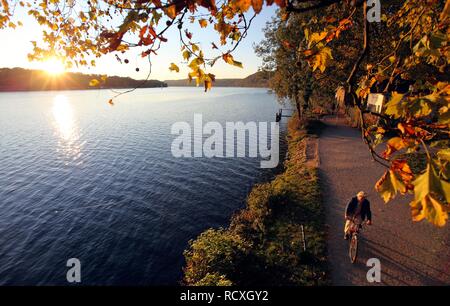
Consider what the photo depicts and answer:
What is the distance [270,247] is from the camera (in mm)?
11234

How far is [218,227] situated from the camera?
630 inches

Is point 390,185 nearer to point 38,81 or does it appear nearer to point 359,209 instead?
point 359,209

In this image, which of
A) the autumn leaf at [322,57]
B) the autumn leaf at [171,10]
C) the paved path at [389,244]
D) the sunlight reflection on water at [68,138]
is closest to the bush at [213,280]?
the paved path at [389,244]

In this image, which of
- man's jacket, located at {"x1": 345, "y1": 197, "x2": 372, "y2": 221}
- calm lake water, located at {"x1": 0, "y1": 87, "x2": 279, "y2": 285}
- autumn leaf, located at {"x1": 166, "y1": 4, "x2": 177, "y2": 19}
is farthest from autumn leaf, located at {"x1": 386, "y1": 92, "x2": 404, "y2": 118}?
calm lake water, located at {"x1": 0, "y1": 87, "x2": 279, "y2": 285}

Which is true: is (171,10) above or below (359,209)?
above

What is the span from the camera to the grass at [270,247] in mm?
9453

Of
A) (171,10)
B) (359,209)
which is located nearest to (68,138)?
(359,209)

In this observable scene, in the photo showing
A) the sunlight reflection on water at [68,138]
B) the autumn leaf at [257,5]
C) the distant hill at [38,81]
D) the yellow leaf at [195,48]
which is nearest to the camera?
the autumn leaf at [257,5]

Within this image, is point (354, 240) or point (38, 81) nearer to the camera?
point (354, 240)

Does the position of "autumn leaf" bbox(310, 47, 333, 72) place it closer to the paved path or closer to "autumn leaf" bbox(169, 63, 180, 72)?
"autumn leaf" bbox(169, 63, 180, 72)

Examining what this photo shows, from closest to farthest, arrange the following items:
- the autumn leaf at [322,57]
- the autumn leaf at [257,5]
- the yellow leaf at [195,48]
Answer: the autumn leaf at [257,5] → the yellow leaf at [195,48] → the autumn leaf at [322,57]

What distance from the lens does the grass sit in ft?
31.0

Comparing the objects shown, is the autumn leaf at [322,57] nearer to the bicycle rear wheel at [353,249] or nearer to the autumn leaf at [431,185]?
the autumn leaf at [431,185]

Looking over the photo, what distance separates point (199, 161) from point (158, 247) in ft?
48.2
